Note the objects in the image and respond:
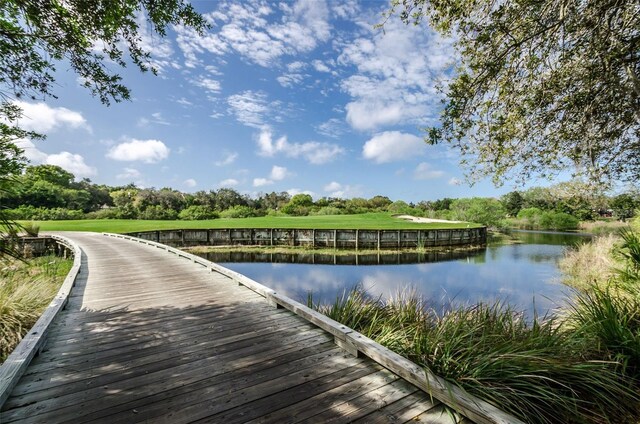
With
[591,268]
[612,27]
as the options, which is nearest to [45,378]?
[612,27]

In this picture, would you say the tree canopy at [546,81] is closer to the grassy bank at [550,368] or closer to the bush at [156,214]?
the grassy bank at [550,368]

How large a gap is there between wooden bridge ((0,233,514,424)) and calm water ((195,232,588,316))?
4617mm

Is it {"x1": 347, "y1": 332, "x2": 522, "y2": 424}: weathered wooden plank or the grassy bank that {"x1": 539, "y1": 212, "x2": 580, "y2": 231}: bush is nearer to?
the grassy bank

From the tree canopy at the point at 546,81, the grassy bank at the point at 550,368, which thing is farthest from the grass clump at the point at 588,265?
the grassy bank at the point at 550,368

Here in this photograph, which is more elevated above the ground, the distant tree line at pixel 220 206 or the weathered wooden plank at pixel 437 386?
the distant tree line at pixel 220 206

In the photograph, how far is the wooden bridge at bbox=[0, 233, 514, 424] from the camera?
6.46 feet

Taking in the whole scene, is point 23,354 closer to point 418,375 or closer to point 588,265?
point 418,375

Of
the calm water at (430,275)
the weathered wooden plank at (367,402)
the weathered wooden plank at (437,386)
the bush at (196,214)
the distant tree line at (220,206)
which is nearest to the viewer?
the weathered wooden plank at (437,386)

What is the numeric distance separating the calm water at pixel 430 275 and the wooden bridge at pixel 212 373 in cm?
462

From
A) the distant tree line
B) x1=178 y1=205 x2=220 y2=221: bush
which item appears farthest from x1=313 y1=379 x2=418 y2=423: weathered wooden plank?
x1=178 y1=205 x2=220 y2=221: bush

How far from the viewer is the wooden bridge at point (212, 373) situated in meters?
1.97

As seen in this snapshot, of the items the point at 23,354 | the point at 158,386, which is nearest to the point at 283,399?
the point at 158,386

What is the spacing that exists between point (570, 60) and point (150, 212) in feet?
152

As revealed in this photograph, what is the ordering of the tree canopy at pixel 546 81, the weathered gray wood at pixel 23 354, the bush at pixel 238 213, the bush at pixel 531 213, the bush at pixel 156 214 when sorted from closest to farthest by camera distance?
the weathered gray wood at pixel 23 354
the tree canopy at pixel 546 81
the bush at pixel 156 214
the bush at pixel 531 213
the bush at pixel 238 213
